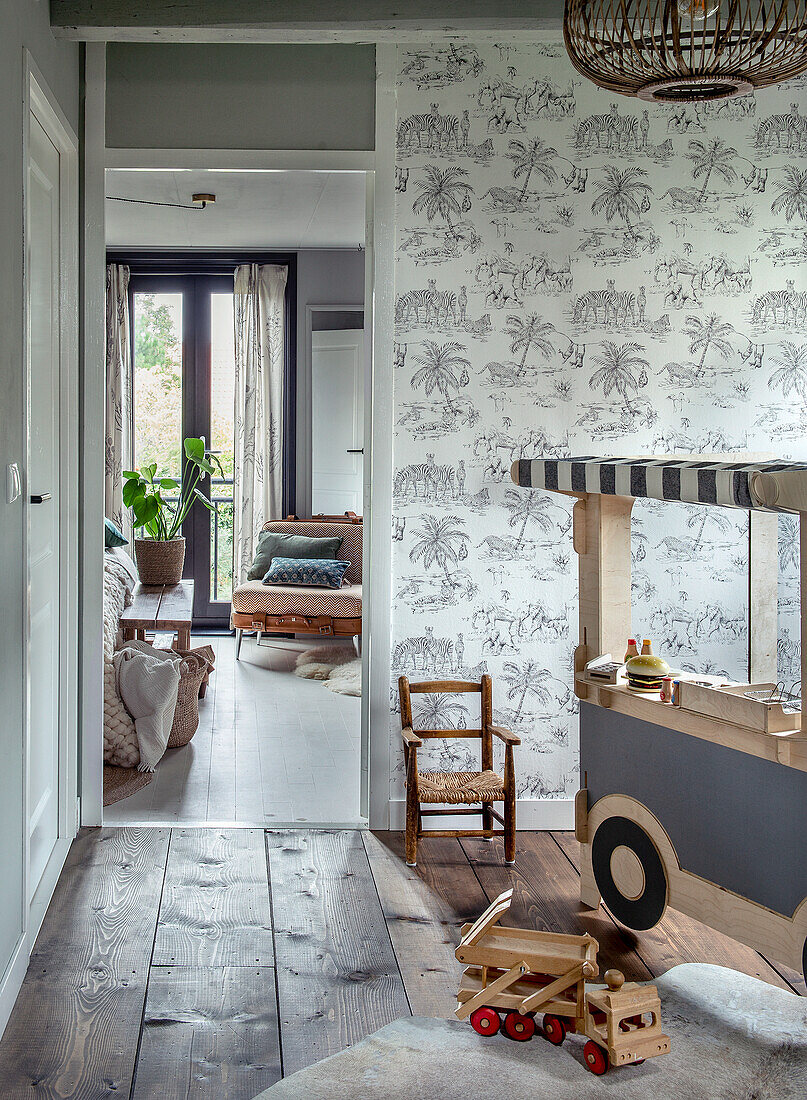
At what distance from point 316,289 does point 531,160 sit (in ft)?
12.7

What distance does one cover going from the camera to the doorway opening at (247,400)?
5859mm

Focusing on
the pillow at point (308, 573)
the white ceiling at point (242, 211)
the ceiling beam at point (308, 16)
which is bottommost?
the pillow at point (308, 573)

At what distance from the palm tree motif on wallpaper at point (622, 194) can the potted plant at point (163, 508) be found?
155 inches

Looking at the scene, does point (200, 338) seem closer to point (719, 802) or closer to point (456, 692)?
point (456, 692)

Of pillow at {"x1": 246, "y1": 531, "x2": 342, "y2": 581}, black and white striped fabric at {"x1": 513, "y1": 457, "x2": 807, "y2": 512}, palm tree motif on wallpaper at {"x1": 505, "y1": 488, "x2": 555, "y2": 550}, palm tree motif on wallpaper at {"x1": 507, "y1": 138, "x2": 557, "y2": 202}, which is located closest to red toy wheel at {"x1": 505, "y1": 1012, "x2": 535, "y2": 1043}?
black and white striped fabric at {"x1": 513, "y1": 457, "x2": 807, "y2": 512}

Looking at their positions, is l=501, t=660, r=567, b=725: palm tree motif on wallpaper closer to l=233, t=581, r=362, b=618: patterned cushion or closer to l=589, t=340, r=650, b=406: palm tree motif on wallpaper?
l=589, t=340, r=650, b=406: palm tree motif on wallpaper

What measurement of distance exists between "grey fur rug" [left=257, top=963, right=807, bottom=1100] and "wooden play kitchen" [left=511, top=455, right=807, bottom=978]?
19cm

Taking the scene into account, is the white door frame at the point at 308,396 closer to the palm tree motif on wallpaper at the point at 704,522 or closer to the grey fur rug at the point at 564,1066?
the palm tree motif on wallpaper at the point at 704,522

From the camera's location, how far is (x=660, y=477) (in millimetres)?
2412

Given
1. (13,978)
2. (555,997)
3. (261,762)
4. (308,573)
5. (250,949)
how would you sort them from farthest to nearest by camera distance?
1. (308,573)
2. (261,762)
3. (250,949)
4. (13,978)
5. (555,997)

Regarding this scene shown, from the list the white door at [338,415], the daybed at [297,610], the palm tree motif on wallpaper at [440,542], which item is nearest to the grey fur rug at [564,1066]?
the palm tree motif on wallpaper at [440,542]

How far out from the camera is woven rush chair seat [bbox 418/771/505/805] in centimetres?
329

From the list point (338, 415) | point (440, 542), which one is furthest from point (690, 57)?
point (338, 415)

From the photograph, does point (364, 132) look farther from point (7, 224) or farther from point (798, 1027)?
point (798, 1027)
